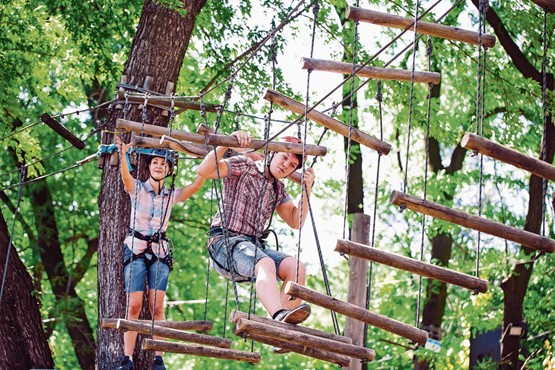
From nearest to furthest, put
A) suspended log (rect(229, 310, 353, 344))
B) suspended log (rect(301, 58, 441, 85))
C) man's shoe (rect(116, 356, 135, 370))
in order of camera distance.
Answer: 1. suspended log (rect(229, 310, 353, 344))
2. suspended log (rect(301, 58, 441, 85))
3. man's shoe (rect(116, 356, 135, 370))

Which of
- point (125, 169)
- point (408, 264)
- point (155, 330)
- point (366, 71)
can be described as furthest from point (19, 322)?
point (408, 264)

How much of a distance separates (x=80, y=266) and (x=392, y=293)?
487cm

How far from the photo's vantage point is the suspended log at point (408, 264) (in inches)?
204

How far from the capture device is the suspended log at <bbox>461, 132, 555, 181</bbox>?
15.7 ft

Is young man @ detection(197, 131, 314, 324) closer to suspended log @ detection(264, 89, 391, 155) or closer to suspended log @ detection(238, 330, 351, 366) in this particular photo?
suspended log @ detection(264, 89, 391, 155)

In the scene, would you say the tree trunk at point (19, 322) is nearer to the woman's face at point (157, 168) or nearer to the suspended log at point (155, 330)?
the woman's face at point (157, 168)

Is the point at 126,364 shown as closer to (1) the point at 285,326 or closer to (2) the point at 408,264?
(1) the point at 285,326

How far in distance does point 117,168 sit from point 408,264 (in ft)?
12.1

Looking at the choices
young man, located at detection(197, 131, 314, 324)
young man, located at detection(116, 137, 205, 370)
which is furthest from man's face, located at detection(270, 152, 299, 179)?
young man, located at detection(116, 137, 205, 370)

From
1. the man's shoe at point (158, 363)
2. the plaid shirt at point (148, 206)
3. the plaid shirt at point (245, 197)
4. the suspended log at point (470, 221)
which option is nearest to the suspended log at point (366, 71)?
the plaid shirt at point (245, 197)

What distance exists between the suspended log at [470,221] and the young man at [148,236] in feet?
8.24

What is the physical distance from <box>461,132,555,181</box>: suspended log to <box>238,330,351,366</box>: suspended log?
1.56 m

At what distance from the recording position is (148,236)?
745 cm

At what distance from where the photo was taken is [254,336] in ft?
18.7
